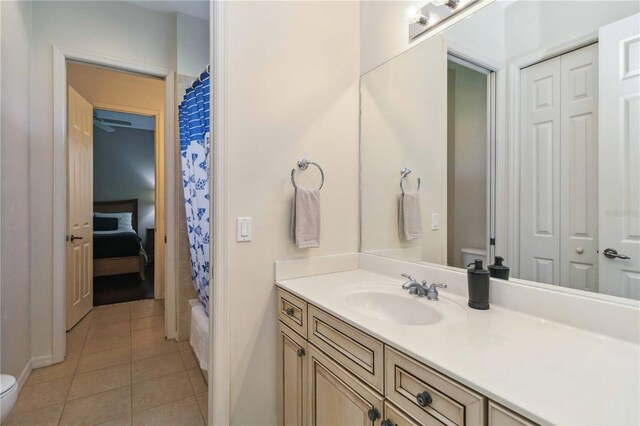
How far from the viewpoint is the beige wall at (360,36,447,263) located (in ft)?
4.66

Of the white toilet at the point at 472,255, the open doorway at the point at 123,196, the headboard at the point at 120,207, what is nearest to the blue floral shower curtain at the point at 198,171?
the white toilet at the point at 472,255

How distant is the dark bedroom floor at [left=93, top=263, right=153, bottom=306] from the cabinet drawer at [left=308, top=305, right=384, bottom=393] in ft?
11.3

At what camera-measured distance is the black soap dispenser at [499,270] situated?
3.59 feet

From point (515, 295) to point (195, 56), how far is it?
2911mm

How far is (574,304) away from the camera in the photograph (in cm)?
91

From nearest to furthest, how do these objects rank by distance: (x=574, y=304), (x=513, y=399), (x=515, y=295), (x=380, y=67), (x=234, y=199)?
(x=513, y=399) < (x=574, y=304) < (x=515, y=295) < (x=234, y=199) < (x=380, y=67)

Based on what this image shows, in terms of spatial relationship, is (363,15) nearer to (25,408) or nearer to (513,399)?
(513,399)

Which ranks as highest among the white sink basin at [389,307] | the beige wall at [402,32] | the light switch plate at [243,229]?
the beige wall at [402,32]

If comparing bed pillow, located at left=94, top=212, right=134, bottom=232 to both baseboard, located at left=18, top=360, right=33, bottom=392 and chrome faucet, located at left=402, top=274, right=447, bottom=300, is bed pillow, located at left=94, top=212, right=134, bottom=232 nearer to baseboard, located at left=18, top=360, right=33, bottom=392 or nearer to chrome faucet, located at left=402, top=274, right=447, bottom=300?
baseboard, located at left=18, top=360, right=33, bottom=392

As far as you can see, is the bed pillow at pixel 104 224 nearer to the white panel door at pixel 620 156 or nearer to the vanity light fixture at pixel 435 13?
the vanity light fixture at pixel 435 13

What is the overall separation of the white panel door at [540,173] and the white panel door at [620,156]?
4.6 inches

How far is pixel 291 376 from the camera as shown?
4.42 feet

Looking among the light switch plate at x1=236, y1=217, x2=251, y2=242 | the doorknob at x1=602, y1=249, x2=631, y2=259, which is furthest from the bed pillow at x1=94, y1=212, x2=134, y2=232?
the doorknob at x1=602, y1=249, x2=631, y2=259

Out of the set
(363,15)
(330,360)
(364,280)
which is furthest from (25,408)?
(363,15)
